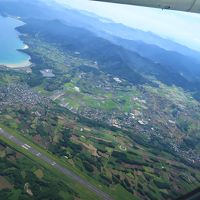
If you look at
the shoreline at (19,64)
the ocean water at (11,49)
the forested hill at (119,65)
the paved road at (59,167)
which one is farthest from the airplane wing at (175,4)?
the forested hill at (119,65)

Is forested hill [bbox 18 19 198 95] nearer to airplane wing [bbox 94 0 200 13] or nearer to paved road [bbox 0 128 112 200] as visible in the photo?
paved road [bbox 0 128 112 200]

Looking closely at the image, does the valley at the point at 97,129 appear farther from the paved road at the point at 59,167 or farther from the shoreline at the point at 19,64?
the shoreline at the point at 19,64

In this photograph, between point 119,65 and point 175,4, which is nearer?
point 175,4

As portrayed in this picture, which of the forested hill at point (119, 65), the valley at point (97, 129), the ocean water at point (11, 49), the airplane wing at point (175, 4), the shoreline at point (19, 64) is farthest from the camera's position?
the forested hill at point (119, 65)

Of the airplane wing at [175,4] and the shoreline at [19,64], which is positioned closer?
the airplane wing at [175,4]

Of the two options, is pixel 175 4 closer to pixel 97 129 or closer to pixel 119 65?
pixel 97 129

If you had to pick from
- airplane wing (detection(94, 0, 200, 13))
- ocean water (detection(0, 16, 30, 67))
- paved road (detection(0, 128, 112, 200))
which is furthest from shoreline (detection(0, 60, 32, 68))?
airplane wing (detection(94, 0, 200, 13))

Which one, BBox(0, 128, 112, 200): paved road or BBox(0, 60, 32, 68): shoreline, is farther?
BBox(0, 60, 32, 68): shoreline

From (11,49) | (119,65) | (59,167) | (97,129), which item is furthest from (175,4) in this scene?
(119,65)
